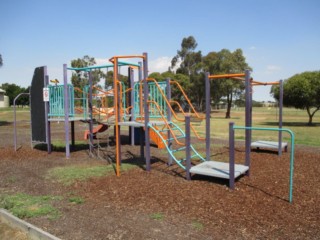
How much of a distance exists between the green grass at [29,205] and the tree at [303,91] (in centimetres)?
2384

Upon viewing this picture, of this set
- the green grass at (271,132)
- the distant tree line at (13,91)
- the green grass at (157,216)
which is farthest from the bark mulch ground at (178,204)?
the distant tree line at (13,91)

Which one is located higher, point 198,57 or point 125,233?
point 198,57

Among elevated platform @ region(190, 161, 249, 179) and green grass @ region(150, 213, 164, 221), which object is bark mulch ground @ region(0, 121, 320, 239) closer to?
green grass @ region(150, 213, 164, 221)

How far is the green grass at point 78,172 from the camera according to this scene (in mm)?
6753

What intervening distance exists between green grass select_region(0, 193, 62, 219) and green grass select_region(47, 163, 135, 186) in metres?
1.01

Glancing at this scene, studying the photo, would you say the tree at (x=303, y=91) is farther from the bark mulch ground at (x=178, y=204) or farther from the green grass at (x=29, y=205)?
the green grass at (x=29, y=205)

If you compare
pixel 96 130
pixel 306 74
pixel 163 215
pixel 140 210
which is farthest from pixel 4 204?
pixel 306 74

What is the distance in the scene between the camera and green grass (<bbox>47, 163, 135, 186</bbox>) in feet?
22.2

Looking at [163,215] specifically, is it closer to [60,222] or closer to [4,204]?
[60,222]

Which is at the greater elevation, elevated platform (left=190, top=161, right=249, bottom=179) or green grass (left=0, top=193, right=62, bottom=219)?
elevated platform (left=190, top=161, right=249, bottom=179)

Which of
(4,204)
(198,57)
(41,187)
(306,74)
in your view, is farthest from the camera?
(198,57)

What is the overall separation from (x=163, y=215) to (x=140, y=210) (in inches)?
16.6

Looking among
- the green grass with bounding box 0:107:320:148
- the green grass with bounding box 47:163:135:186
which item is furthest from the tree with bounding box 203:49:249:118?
the green grass with bounding box 47:163:135:186

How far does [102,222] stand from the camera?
14.0 ft
